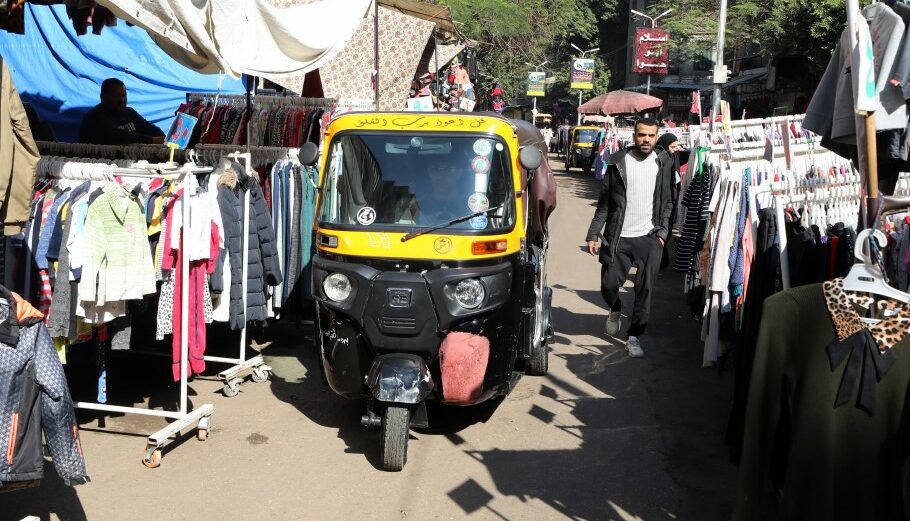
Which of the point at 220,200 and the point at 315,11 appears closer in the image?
the point at 220,200

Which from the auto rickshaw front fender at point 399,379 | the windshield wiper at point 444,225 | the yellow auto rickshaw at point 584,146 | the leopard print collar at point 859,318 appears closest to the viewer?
→ the leopard print collar at point 859,318

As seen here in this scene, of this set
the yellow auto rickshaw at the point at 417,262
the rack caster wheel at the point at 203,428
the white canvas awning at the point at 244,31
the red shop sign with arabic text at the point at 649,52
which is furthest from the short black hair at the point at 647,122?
the red shop sign with arabic text at the point at 649,52

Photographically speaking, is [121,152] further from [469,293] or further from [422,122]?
[469,293]

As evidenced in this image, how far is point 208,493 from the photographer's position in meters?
5.20

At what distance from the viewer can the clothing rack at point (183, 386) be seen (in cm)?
560

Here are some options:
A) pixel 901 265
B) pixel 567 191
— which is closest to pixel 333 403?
pixel 901 265

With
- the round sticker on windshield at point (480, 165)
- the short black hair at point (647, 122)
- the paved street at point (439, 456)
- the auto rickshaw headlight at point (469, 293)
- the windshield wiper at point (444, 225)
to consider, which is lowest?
the paved street at point (439, 456)

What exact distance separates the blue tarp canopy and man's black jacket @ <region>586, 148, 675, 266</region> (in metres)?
6.61

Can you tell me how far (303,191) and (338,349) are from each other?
2574 millimetres

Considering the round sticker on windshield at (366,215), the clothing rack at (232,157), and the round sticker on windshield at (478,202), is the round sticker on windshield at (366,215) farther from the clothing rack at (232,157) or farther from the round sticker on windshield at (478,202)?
the clothing rack at (232,157)

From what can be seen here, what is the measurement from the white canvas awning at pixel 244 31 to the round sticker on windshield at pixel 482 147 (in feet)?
6.59

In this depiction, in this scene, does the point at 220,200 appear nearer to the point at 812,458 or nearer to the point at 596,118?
the point at 812,458

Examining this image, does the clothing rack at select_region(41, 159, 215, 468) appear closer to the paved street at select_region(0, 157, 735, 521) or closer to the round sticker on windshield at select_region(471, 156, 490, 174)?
the paved street at select_region(0, 157, 735, 521)

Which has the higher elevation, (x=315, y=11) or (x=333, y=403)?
(x=315, y=11)
